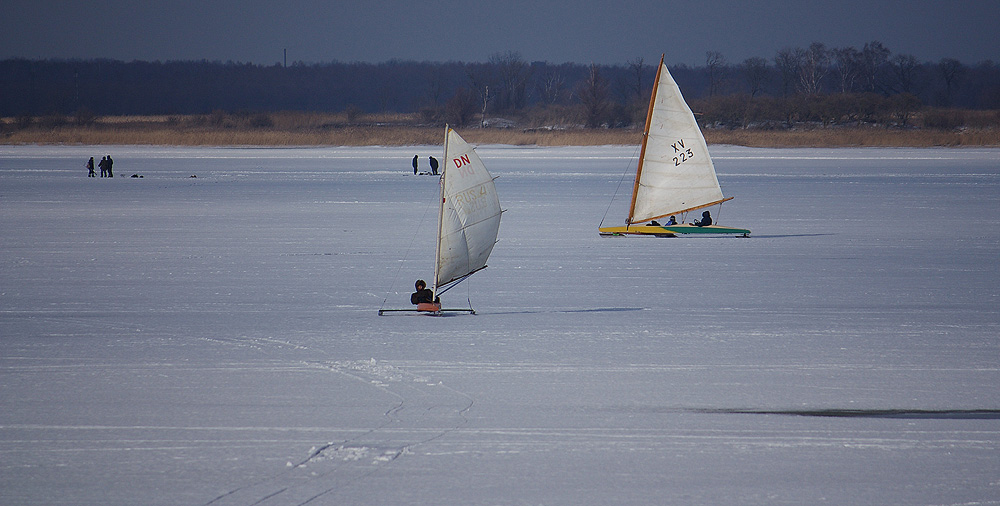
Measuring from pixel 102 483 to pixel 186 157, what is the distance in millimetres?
50894

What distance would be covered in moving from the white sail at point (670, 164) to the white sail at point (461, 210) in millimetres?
8614

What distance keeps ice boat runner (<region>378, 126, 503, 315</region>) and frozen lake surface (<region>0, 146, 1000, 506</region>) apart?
486 millimetres

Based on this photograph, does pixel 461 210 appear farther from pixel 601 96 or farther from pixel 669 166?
pixel 601 96

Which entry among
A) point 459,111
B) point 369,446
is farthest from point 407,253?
point 459,111

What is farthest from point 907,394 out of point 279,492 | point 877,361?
point 279,492

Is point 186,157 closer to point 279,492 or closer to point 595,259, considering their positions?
point 595,259

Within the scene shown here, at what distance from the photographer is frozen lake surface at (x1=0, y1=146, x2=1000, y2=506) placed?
6.18m

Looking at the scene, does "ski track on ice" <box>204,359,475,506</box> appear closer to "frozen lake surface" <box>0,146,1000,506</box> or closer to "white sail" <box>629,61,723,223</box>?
"frozen lake surface" <box>0,146,1000,506</box>

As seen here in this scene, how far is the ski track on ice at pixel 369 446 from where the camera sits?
5883mm

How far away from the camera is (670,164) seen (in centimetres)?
2027

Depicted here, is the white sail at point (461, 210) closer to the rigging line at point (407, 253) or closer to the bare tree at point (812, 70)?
the rigging line at point (407, 253)

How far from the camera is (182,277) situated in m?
14.0

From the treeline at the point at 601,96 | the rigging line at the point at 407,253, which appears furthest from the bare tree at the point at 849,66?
the rigging line at the point at 407,253

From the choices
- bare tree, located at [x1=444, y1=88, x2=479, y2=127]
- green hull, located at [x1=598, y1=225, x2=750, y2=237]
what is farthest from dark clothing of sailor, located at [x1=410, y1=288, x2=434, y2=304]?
bare tree, located at [x1=444, y1=88, x2=479, y2=127]
